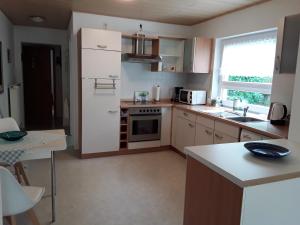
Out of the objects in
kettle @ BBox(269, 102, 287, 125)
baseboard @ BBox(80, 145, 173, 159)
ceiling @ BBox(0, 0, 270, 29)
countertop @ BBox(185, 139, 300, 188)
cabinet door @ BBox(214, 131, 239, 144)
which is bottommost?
baseboard @ BBox(80, 145, 173, 159)

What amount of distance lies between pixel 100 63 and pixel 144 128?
51.5 inches

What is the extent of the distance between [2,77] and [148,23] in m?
2.66

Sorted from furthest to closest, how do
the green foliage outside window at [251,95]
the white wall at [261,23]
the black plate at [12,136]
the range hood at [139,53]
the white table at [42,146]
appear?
the range hood at [139,53] < the green foliage outside window at [251,95] < the white wall at [261,23] < the black plate at [12,136] < the white table at [42,146]

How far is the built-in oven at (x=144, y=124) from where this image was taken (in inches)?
163

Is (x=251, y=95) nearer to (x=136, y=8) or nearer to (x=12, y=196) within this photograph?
(x=136, y=8)

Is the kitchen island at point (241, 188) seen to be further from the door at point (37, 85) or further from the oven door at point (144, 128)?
the door at point (37, 85)

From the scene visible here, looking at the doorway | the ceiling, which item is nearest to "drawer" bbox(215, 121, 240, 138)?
the ceiling

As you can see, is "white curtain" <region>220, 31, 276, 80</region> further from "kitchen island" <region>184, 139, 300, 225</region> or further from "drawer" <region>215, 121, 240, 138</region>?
"kitchen island" <region>184, 139, 300, 225</region>

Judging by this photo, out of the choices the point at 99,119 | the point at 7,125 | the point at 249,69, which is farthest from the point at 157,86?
the point at 7,125

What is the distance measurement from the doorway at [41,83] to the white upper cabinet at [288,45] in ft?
17.5

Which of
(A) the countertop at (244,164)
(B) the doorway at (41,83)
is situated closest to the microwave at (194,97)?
(A) the countertop at (244,164)

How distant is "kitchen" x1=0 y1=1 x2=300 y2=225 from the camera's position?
331cm

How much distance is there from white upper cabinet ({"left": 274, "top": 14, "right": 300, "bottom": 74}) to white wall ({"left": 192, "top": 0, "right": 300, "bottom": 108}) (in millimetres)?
453

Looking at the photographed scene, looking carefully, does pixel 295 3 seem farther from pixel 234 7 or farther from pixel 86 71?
pixel 86 71
